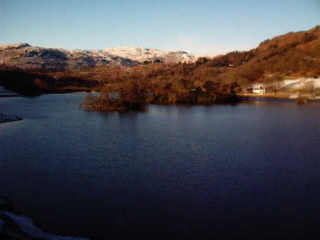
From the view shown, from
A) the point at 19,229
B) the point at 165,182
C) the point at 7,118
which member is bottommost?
the point at 165,182

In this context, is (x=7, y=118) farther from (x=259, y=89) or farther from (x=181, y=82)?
(x=259, y=89)

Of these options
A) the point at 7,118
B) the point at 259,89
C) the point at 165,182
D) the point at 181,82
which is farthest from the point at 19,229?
the point at 259,89

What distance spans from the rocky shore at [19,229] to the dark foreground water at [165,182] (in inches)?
22.0

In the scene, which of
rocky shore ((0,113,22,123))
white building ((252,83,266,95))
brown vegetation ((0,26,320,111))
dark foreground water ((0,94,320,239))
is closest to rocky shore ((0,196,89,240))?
dark foreground water ((0,94,320,239))

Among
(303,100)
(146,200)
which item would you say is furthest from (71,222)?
(303,100)

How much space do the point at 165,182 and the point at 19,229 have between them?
5936 mm

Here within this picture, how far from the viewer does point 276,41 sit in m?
114

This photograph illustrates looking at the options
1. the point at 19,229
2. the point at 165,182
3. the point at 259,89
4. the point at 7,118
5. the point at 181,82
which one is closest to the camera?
the point at 19,229

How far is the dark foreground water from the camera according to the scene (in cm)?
901

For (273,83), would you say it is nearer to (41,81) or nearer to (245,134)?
(245,134)

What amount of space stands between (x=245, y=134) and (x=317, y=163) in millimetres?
7639

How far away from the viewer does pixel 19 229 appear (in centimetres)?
764

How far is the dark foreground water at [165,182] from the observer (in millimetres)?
9008

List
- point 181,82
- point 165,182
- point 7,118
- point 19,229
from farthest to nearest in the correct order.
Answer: point 181,82, point 7,118, point 165,182, point 19,229
